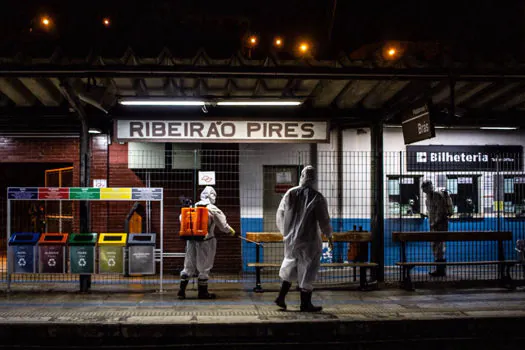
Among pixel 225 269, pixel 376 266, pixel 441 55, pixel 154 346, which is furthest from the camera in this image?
pixel 225 269

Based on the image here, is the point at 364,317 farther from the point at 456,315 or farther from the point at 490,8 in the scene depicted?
the point at 490,8

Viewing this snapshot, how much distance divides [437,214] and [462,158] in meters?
2.03

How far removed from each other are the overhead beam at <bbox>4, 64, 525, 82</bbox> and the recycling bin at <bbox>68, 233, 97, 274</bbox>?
2.82 m

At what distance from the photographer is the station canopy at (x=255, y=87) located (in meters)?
6.71

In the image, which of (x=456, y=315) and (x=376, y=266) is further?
(x=376, y=266)

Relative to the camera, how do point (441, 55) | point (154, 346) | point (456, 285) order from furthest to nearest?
point (456, 285) < point (441, 55) < point (154, 346)

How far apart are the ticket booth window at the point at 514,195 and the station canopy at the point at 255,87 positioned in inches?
82.1

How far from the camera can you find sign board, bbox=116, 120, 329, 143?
344 inches

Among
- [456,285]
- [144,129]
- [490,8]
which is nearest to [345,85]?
[144,129]

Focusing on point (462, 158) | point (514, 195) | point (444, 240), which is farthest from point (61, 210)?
point (514, 195)

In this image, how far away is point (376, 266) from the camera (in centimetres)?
849

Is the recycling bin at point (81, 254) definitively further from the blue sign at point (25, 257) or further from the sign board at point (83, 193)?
the sign board at point (83, 193)

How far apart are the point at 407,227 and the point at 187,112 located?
590 centimetres

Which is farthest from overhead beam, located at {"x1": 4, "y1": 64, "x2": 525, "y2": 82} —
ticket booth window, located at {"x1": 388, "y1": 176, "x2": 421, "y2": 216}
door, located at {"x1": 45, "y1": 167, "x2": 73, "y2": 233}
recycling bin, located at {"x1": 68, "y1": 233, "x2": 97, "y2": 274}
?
door, located at {"x1": 45, "y1": 167, "x2": 73, "y2": 233}
